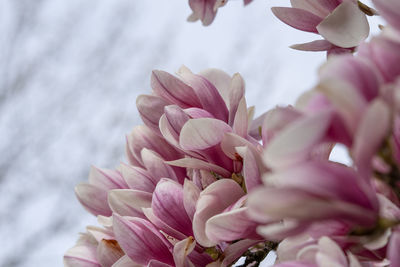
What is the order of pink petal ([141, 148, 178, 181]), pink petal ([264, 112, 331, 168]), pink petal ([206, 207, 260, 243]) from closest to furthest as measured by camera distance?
pink petal ([264, 112, 331, 168])
pink petal ([206, 207, 260, 243])
pink petal ([141, 148, 178, 181])

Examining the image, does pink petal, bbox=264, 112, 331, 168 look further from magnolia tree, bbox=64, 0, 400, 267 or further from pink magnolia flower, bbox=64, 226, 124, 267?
pink magnolia flower, bbox=64, 226, 124, 267

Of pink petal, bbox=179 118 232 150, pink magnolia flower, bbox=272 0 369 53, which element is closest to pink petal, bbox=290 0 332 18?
pink magnolia flower, bbox=272 0 369 53

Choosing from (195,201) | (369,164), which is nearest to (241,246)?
(195,201)

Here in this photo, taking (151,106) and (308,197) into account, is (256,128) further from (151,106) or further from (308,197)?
(308,197)

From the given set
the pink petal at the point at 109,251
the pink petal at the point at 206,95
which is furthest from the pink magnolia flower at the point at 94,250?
the pink petal at the point at 206,95

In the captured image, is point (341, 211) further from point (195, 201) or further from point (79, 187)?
point (79, 187)

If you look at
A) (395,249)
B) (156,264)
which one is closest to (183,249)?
(156,264)

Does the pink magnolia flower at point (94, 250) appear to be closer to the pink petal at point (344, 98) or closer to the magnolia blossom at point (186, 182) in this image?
the magnolia blossom at point (186, 182)

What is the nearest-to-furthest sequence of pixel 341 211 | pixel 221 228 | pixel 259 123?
1. pixel 341 211
2. pixel 221 228
3. pixel 259 123
